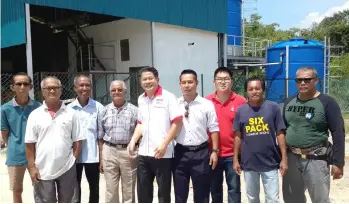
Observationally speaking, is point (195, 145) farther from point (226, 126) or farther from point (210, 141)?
point (226, 126)

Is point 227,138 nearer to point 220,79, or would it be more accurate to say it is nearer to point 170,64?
point 220,79

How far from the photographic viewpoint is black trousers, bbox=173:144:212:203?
11.9 ft

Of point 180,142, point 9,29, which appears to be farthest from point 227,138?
point 9,29

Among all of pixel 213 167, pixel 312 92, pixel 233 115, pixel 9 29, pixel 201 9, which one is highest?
pixel 201 9

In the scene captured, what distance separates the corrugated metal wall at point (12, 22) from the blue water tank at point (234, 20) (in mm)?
11208

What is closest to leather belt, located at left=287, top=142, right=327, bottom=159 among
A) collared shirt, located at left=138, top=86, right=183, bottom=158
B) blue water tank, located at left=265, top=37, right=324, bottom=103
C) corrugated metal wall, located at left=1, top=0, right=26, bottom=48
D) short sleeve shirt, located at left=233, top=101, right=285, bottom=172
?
short sleeve shirt, located at left=233, top=101, right=285, bottom=172

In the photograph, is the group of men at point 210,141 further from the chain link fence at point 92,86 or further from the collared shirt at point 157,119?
the chain link fence at point 92,86

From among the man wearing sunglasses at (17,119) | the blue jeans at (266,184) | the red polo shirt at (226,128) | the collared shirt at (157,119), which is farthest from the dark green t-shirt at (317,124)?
the man wearing sunglasses at (17,119)

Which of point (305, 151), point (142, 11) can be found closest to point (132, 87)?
point (142, 11)

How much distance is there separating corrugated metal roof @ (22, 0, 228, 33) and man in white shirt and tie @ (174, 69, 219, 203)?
9115 millimetres

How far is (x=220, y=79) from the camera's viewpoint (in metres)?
3.85

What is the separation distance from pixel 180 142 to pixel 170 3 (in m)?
11.8

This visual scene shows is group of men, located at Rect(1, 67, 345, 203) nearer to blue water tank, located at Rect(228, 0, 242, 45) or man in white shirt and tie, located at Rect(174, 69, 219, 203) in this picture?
man in white shirt and tie, located at Rect(174, 69, 219, 203)

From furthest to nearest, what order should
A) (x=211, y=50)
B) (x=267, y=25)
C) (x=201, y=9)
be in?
(x=267, y=25)
(x=211, y=50)
(x=201, y=9)
